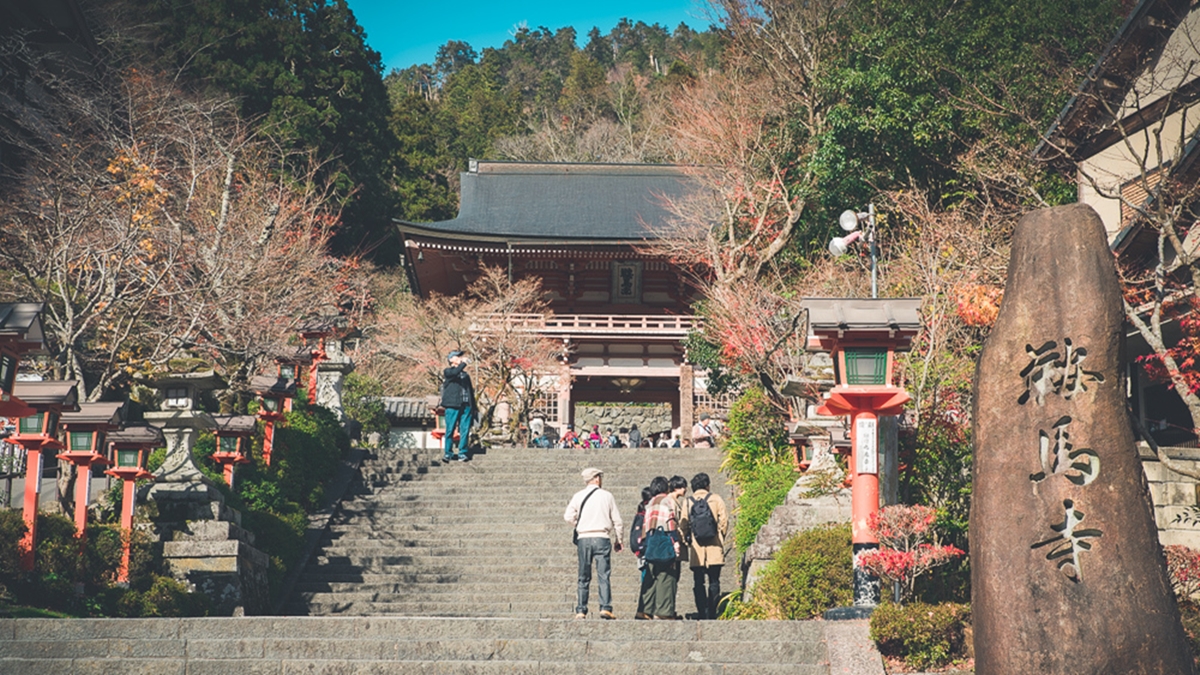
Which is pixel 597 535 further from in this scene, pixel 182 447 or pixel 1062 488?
pixel 182 447

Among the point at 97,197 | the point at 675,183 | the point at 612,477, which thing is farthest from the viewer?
the point at 675,183

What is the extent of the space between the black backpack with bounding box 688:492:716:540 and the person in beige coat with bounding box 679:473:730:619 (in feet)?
0.20

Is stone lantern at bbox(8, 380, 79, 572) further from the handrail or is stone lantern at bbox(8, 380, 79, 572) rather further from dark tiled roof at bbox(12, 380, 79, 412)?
the handrail

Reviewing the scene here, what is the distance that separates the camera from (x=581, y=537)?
10.1 meters

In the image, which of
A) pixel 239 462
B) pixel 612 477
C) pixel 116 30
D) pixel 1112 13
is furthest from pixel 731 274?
pixel 116 30

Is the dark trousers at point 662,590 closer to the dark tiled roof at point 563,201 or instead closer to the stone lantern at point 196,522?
the stone lantern at point 196,522

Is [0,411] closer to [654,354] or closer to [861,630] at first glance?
[861,630]

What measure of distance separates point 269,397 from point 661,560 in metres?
7.46

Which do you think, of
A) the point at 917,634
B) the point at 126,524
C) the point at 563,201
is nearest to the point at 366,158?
the point at 563,201

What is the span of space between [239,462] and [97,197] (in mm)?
3663

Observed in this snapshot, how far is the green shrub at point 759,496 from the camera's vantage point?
13641 millimetres

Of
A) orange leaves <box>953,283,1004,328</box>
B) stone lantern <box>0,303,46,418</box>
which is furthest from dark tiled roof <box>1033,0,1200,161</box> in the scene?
stone lantern <box>0,303,46,418</box>

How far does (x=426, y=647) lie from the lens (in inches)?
314

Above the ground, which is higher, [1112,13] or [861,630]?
[1112,13]
